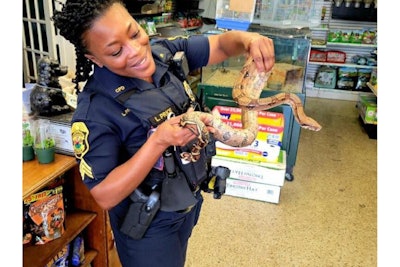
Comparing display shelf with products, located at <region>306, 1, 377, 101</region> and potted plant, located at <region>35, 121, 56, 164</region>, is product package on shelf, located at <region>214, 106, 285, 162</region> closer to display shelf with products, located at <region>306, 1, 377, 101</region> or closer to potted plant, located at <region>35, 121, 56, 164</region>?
potted plant, located at <region>35, 121, 56, 164</region>

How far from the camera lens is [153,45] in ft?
4.28

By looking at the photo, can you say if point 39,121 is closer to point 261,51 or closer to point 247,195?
point 261,51

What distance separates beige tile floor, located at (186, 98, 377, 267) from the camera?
233 centimetres

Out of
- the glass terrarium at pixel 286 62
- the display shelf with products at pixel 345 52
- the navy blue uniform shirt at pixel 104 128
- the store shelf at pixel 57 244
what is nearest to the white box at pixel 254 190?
the glass terrarium at pixel 286 62

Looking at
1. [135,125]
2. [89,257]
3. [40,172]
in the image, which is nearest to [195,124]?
[135,125]

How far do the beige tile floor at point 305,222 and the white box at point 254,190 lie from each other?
0.17ft

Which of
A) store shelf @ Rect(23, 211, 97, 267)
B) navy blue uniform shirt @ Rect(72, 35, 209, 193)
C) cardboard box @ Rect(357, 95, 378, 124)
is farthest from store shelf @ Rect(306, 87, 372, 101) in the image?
navy blue uniform shirt @ Rect(72, 35, 209, 193)

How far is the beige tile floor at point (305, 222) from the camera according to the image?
2.33m

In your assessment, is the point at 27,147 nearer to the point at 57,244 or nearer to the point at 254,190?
the point at 57,244

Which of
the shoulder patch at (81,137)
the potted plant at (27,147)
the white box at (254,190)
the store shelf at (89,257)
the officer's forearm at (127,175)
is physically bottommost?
the white box at (254,190)

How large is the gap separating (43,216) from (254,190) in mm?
1825

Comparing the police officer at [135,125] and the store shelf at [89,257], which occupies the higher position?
the police officer at [135,125]

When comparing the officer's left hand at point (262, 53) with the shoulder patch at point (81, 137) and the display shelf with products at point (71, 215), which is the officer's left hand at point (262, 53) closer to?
the shoulder patch at point (81, 137)

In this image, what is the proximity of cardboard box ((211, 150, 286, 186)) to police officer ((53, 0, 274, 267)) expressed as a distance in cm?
151
